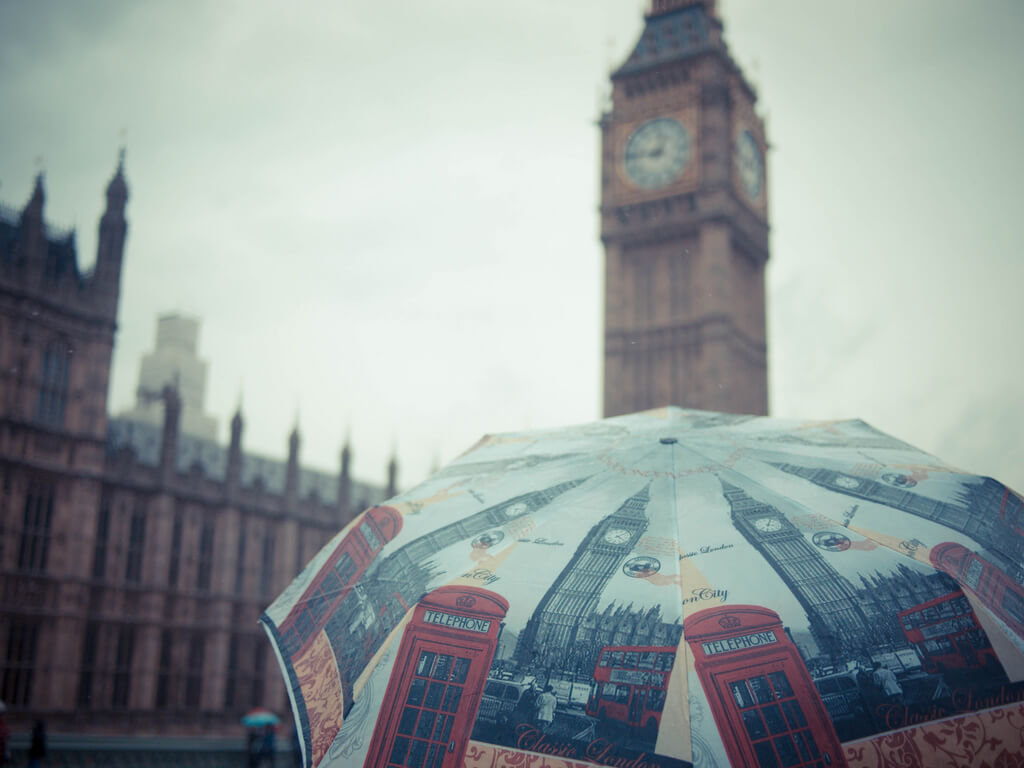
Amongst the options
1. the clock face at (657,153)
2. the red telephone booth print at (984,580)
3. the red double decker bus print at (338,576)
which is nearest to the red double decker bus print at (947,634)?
the red telephone booth print at (984,580)

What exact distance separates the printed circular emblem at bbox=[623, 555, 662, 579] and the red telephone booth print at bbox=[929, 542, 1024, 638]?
178 cm

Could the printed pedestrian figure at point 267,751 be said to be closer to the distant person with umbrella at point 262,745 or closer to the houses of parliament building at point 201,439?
the distant person with umbrella at point 262,745

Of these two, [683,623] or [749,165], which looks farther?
[749,165]

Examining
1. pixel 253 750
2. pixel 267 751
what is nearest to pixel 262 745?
pixel 253 750

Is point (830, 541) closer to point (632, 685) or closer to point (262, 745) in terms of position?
point (632, 685)

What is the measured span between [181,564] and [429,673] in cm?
3898

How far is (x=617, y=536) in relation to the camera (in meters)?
6.97

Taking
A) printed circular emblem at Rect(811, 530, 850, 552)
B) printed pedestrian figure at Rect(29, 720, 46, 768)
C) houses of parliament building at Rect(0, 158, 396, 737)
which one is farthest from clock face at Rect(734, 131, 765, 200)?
printed circular emblem at Rect(811, 530, 850, 552)

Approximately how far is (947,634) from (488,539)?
3071mm

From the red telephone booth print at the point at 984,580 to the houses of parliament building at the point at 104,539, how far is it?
35.3 m

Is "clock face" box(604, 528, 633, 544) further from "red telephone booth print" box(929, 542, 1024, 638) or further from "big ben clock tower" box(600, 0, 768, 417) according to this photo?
"big ben clock tower" box(600, 0, 768, 417)

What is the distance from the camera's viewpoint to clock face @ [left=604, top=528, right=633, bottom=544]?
693 cm

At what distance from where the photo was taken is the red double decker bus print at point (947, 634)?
610 centimetres

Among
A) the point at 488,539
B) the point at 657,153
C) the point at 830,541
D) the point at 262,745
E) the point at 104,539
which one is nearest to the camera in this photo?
the point at 830,541
